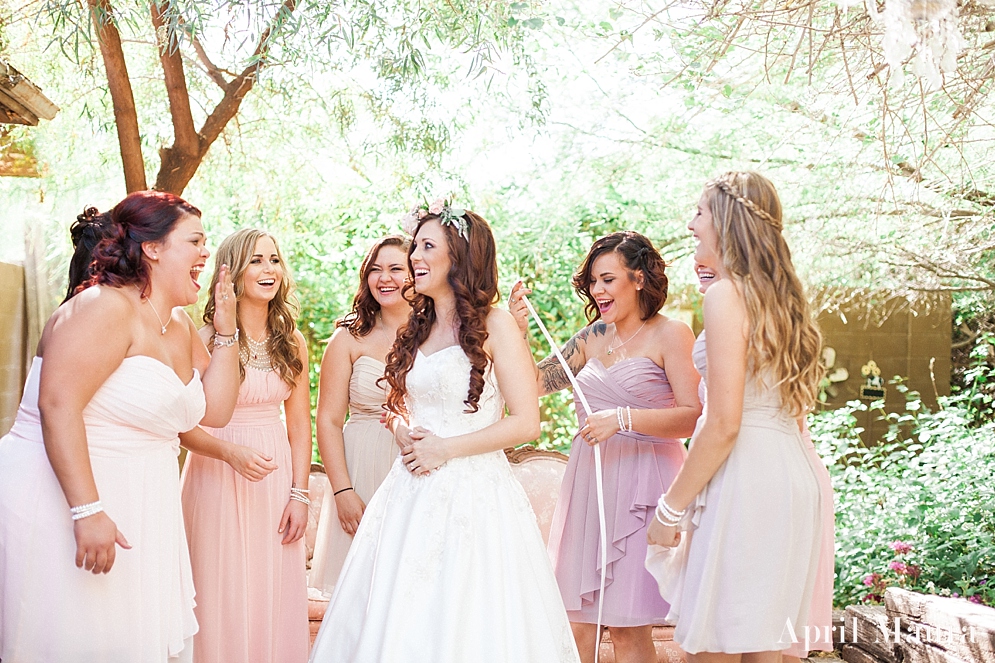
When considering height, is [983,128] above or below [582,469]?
above

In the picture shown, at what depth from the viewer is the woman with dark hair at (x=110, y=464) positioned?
2.55m

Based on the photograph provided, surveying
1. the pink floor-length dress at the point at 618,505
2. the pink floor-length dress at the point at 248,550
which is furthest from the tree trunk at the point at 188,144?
the pink floor-length dress at the point at 618,505

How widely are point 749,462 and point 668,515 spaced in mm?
290

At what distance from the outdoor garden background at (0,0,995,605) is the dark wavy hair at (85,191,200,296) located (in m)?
0.87

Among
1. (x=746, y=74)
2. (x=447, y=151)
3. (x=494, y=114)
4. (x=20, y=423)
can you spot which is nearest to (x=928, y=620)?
(x=746, y=74)

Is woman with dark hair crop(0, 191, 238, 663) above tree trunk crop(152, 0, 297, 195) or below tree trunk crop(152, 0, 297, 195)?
below

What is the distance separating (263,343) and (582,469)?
1328 millimetres

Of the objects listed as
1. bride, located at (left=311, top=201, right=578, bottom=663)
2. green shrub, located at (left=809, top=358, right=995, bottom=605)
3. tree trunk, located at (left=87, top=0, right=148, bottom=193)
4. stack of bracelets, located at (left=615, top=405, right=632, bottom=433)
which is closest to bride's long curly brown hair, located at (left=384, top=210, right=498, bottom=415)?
bride, located at (left=311, top=201, right=578, bottom=663)

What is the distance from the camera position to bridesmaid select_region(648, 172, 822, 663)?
2656mm

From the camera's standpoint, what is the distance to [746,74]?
537 cm

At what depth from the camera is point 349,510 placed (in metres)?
3.65

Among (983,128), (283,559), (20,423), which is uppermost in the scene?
(983,128)

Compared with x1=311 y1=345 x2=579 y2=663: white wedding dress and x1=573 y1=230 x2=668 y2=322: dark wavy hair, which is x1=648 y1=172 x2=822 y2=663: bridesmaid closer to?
x1=311 y1=345 x2=579 y2=663: white wedding dress

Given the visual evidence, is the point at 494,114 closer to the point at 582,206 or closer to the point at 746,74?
the point at 582,206
